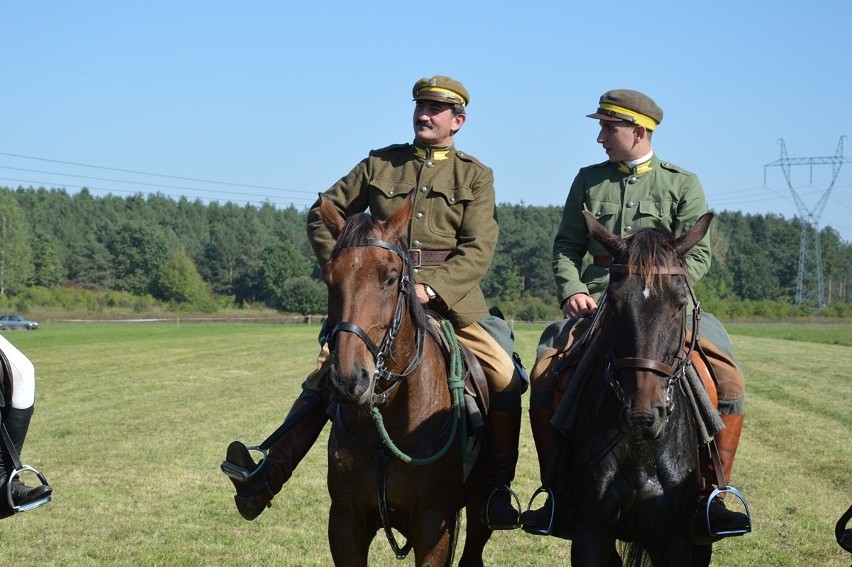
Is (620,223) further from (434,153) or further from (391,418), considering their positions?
(391,418)

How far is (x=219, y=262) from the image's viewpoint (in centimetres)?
13875

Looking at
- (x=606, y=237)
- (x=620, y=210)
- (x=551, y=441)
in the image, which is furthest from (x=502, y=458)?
(x=606, y=237)

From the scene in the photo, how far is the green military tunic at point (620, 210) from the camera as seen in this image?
7.15 m

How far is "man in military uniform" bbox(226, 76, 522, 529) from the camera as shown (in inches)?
269

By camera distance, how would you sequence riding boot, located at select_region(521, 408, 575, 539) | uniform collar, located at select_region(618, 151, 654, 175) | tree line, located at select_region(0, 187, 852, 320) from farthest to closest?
tree line, located at select_region(0, 187, 852, 320), uniform collar, located at select_region(618, 151, 654, 175), riding boot, located at select_region(521, 408, 575, 539)

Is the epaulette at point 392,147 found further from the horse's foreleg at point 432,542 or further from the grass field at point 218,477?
the grass field at point 218,477

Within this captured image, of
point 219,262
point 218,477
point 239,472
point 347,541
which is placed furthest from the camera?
point 219,262

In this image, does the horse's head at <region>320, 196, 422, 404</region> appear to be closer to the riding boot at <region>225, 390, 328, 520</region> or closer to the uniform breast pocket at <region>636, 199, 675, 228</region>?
the riding boot at <region>225, 390, 328, 520</region>

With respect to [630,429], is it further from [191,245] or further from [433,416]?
[191,245]

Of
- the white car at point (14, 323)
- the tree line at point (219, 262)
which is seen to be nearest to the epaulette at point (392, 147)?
the white car at point (14, 323)

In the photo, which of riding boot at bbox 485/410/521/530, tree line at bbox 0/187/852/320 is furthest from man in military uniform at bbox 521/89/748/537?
tree line at bbox 0/187/852/320

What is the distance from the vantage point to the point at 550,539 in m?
10.0

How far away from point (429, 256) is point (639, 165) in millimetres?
1636

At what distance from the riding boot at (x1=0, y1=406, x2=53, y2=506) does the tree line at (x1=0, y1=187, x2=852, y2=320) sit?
84157 mm
